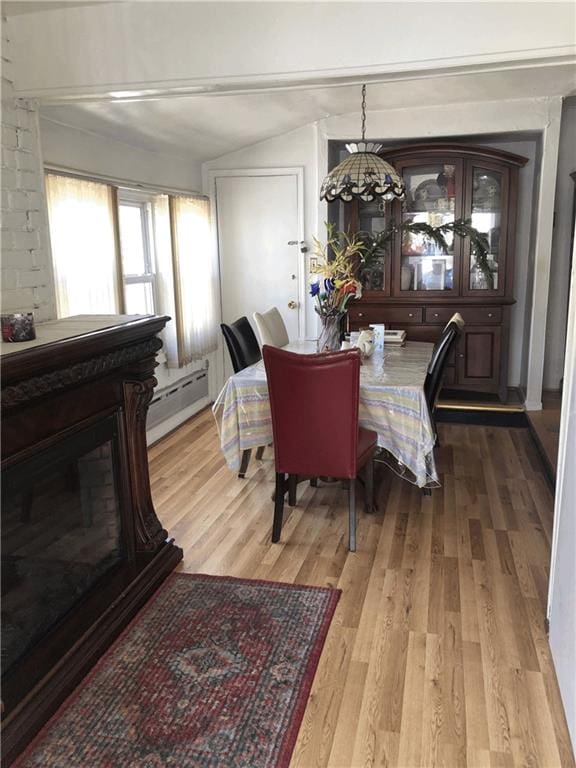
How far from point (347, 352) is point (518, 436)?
8.35 ft

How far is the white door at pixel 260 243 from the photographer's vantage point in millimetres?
5441

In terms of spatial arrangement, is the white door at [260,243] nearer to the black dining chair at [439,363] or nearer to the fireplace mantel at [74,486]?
the black dining chair at [439,363]

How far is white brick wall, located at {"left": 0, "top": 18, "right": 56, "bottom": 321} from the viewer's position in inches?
105

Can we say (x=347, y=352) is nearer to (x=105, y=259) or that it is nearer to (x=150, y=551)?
(x=150, y=551)

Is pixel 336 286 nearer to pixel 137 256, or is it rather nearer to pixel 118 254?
pixel 118 254

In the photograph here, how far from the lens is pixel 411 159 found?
5094mm

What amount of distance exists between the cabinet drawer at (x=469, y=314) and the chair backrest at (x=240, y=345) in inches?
66.4

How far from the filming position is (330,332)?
382 cm

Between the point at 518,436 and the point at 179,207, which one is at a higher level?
the point at 179,207

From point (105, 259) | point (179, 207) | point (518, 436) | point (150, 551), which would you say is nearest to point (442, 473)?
point (518, 436)

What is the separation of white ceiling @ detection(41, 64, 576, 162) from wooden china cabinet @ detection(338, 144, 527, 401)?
19.0 inches

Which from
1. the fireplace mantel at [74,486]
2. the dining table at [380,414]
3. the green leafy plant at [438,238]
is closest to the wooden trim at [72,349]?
the fireplace mantel at [74,486]

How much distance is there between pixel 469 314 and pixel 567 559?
3374 millimetres

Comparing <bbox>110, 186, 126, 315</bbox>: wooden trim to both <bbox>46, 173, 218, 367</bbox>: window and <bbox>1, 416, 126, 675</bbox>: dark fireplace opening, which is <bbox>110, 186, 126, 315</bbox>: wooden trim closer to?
<bbox>46, 173, 218, 367</bbox>: window
